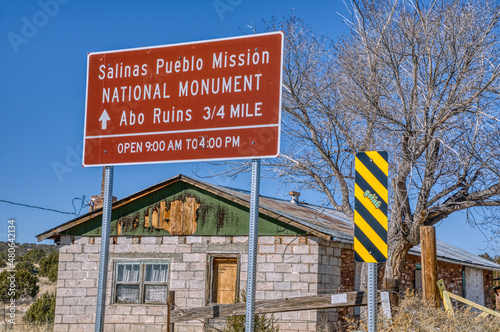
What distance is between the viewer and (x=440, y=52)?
1327cm

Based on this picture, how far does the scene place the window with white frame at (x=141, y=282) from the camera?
16.5 m

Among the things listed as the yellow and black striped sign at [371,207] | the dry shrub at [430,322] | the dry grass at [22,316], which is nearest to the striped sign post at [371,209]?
the yellow and black striped sign at [371,207]

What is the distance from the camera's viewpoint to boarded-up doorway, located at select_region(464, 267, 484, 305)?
81.3 feet

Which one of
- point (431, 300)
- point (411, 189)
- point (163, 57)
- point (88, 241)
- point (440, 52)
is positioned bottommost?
point (431, 300)

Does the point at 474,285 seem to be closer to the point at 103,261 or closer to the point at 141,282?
the point at 141,282

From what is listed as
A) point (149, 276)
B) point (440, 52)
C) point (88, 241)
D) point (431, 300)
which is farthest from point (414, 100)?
point (88, 241)

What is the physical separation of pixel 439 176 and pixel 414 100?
5.78ft

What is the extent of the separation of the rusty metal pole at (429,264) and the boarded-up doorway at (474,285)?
585 inches

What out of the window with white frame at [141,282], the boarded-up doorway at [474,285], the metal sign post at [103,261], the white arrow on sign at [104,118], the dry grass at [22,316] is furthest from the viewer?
the boarded-up doorway at [474,285]

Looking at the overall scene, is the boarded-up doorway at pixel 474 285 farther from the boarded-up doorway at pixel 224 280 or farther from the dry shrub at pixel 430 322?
the dry shrub at pixel 430 322

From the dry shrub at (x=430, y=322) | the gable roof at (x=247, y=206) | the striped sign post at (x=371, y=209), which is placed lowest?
the dry shrub at (x=430, y=322)

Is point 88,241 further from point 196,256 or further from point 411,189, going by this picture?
point 411,189

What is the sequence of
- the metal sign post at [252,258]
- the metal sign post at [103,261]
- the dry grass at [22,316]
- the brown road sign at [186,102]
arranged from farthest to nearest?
the dry grass at [22,316]
the metal sign post at [103,261]
the brown road sign at [186,102]
the metal sign post at [252,258]

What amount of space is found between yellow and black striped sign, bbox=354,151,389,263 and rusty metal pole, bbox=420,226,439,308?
15.0 ft
